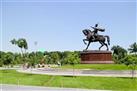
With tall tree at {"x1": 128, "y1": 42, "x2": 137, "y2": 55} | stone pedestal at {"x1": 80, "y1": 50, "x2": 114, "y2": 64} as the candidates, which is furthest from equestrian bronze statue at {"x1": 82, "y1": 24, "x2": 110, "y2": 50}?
tall tree at {"x1": 128, "y1": 42, "x2": 137, "y2": 55}

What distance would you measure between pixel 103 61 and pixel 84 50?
3.87 m

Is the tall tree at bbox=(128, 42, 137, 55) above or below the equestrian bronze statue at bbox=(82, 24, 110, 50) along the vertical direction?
below

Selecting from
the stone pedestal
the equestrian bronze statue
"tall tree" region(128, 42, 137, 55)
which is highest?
the equestrian bronze statue

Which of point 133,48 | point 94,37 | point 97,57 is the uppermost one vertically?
point 94,37

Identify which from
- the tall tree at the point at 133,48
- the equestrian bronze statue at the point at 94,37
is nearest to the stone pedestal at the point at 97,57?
the equestrian bronze statue at the point at 94,37

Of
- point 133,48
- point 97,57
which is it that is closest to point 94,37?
point 97,57

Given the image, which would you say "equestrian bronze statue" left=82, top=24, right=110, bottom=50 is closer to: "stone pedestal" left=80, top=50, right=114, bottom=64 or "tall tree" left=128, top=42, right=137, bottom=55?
"stone pedestal" left=80, top=50, right=114, bottom=64

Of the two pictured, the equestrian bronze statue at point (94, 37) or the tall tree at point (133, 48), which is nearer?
the equestrian bronze statue at point (94, 37)

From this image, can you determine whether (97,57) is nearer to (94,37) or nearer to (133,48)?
(94,37)

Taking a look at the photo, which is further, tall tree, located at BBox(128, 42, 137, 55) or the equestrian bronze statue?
tall tree, located at BBox(128, 42, 137, 55)

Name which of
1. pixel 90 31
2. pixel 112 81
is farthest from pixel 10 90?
pixel 90 31

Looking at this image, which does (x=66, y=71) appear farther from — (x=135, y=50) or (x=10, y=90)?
(x=135, y=50)

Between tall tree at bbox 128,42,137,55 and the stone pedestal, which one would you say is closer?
the stone pedestal

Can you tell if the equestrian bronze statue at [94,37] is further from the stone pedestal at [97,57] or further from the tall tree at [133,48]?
the tall tree at [133,48]
